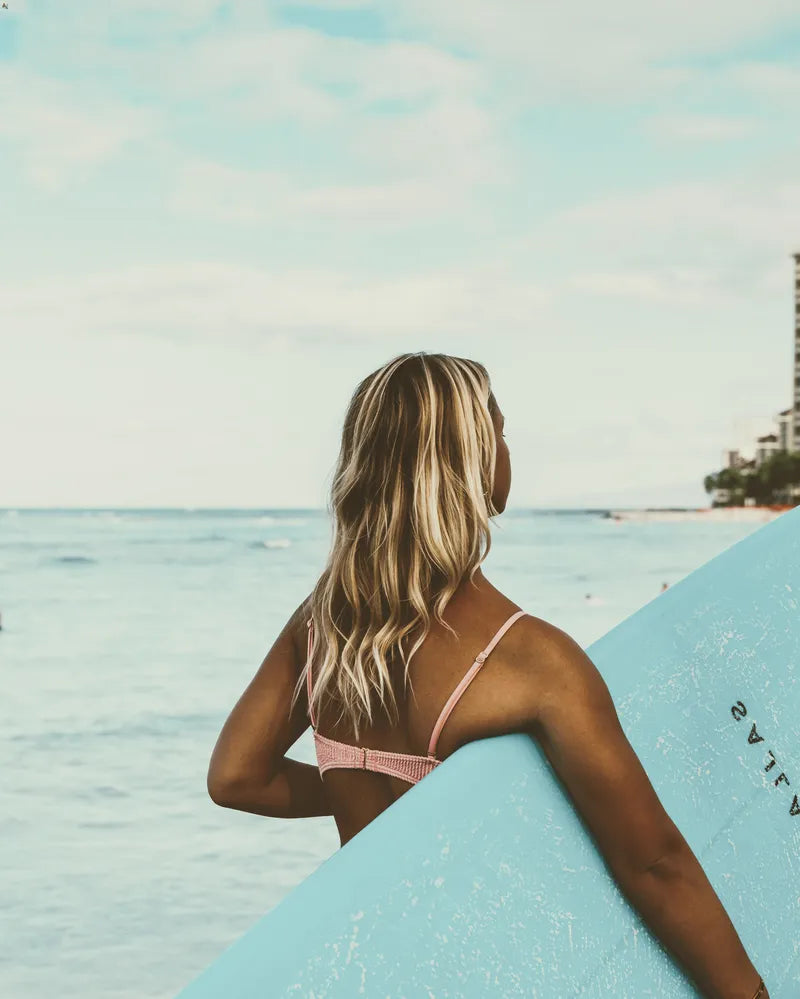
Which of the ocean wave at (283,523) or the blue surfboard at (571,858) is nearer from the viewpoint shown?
the blue surfboard at (571,858)

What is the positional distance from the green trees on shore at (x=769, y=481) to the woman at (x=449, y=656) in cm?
5348

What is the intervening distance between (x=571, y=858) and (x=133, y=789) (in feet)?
19.6

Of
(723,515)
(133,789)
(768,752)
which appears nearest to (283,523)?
(723,515)

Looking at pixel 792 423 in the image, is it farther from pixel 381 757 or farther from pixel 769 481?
pixel 381 757

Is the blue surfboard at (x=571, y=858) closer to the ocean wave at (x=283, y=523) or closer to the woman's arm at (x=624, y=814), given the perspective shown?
the woman's arm at (x=624, y=814)

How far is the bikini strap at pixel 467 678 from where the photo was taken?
1.16m

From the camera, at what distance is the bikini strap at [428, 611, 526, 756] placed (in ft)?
3.80

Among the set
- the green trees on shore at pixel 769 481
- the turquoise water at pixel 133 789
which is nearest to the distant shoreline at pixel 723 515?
the green trees on shore at pixel 769 481

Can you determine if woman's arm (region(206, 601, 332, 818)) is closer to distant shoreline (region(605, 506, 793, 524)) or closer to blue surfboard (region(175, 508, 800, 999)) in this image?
blue surfboard (region(175, 508, 800, 999))

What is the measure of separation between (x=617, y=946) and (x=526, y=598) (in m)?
18.5

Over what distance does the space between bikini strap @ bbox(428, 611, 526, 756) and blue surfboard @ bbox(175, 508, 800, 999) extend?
41 mm

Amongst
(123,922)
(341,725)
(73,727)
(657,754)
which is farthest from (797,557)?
(73,727)

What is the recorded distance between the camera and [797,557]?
1.93 meters

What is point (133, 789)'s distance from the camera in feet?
22.4
